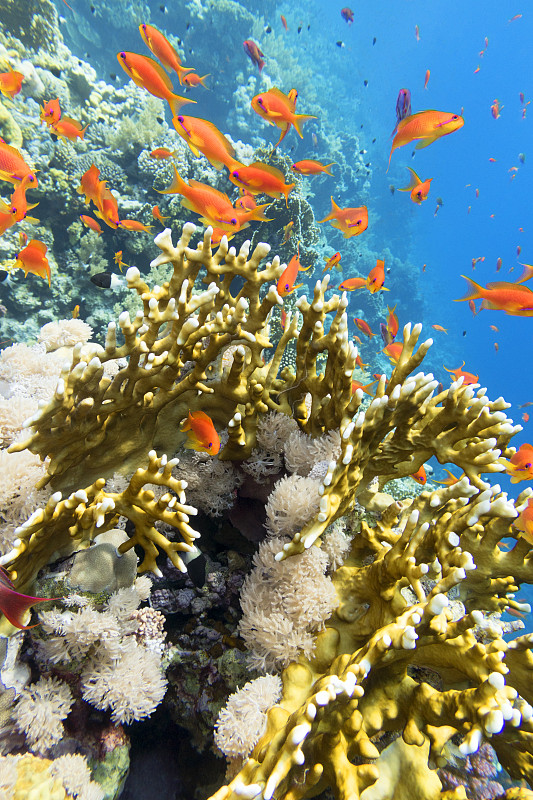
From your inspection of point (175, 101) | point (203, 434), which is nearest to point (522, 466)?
point (203, 434)

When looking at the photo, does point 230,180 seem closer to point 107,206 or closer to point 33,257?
point 107,206

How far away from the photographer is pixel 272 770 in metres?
1.36

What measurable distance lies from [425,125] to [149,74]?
2.82 metres

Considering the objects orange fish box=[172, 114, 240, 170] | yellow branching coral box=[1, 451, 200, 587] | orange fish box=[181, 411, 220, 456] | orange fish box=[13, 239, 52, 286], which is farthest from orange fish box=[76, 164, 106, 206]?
yellow branching coral box=[1, 451, 200, 587]

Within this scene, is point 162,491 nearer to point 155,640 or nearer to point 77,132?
point 155,640

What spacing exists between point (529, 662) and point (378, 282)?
14.5ft

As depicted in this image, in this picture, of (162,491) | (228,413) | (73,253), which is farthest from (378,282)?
(73,253)

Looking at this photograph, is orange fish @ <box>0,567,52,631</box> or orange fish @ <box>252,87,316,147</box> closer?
orange fish @ <box>0,567,52,631</box>

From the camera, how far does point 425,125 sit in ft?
12.4

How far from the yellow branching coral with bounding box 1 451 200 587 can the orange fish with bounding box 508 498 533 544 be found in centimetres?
177

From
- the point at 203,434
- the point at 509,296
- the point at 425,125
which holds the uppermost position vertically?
the point at 425,125

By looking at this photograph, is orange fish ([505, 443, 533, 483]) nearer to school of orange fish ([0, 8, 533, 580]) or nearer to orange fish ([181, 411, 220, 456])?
school of orange fish ([0, 8, 533, 580])

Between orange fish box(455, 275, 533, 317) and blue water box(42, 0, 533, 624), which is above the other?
blue water box(42, 0, 533, 624)

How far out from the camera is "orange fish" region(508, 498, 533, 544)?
1.96 m
